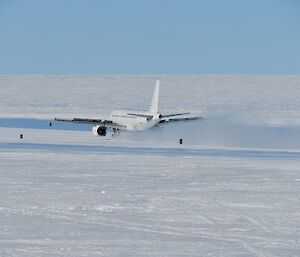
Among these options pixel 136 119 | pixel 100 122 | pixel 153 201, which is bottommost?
pixel 153 201

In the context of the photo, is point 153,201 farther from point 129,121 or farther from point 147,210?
point 129,121

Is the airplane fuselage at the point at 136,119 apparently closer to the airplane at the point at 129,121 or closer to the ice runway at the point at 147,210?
the airplane at the point at 129,121

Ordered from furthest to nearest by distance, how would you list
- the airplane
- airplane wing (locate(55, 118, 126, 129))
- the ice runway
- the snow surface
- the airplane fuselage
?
the airplane fuselage, the airplane, airplane wing (locate(55, 118, 126, 129)), the snow surface, the ice runway

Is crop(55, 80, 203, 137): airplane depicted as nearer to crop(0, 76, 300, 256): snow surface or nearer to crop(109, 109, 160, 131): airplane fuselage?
crop(109, 109, 160, 131): airplane fuselage

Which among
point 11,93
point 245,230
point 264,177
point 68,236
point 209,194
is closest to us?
point 68,236

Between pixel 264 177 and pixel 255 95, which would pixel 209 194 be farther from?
pixel 255 95

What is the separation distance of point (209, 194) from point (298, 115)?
205 feet

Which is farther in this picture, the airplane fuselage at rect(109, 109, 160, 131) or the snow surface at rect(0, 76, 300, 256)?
the airplane fuselage at rect(109, 109, 160, 131)

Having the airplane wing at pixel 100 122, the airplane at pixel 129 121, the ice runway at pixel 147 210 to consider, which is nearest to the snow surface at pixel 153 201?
the ice runway at pixel 147 210

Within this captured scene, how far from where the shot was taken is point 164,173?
Answer: 2425cm

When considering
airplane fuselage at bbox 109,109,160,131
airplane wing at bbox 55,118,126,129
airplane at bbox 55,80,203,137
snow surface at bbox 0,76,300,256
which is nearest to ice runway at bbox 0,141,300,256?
snow surface at bbox 0,76,300,256

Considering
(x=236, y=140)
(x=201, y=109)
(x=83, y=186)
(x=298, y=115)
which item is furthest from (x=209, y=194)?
(x=201, y=109)

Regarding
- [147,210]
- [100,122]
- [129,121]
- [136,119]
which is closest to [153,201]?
[147,210]

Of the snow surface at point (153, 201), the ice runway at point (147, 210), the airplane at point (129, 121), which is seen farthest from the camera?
the airplane at point (129, 121)
